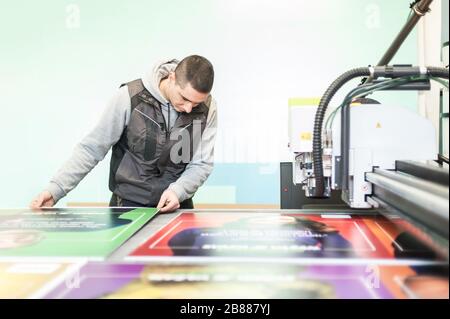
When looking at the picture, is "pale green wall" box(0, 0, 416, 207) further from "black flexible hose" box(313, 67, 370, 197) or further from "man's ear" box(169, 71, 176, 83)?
"black flexible hose" box(313, 67, 370, 197)

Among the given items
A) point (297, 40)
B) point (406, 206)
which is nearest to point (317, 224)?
point (406, 206)

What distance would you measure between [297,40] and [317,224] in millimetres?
2182

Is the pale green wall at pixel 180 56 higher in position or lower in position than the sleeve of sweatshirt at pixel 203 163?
higher

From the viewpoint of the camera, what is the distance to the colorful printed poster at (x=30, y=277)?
2.27ft

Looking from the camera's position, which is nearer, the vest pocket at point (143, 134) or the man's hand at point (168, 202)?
the man's hand at point (168, 202)

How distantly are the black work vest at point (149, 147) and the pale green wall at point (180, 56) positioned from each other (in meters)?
1.20

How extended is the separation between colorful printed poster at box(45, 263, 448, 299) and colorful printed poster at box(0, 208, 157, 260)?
0.42 feet

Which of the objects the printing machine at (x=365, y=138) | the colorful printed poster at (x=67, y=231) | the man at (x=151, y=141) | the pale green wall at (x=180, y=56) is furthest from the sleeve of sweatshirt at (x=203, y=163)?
the pale green wall at (x=180, y=56)

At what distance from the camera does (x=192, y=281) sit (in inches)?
28.7

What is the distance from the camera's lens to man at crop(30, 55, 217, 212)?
5.71 ft

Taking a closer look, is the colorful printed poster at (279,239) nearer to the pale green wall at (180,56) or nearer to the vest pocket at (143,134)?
the vest pocket at (143,134)

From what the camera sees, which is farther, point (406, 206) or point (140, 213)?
point (140, 213)
